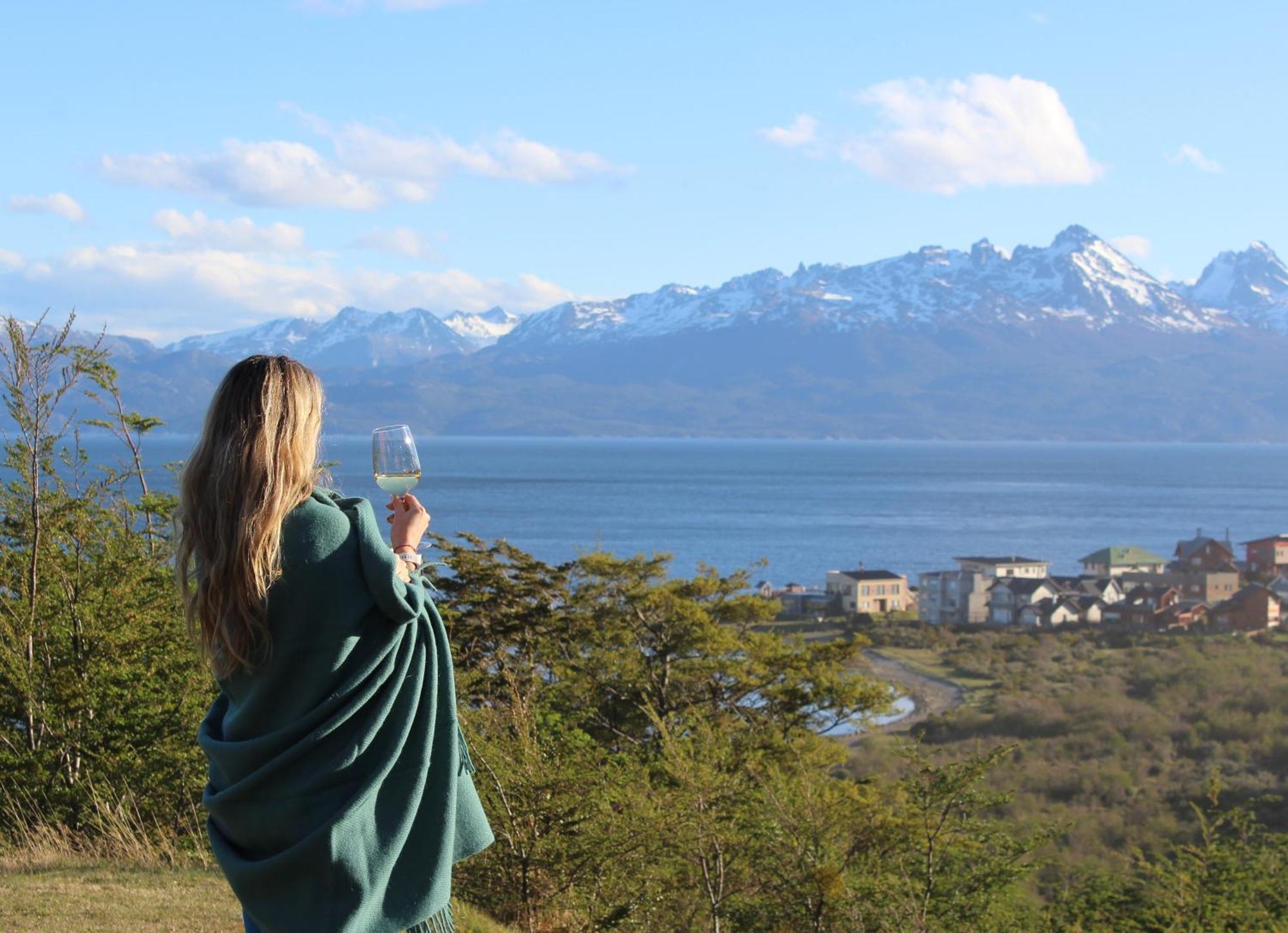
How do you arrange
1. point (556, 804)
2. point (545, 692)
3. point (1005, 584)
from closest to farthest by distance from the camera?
1. point (556, 804)
2. point (545, 692)
3. point (1005, 584)

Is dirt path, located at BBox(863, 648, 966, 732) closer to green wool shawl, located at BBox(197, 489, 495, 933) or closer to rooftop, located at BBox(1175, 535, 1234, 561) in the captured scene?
rooftop, located at BBox(1175, 535, 1234, 561)

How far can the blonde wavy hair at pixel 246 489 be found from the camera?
8.41 feet

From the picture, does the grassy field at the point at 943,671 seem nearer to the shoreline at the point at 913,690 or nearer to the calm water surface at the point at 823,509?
the shoreline at the point at 913,690

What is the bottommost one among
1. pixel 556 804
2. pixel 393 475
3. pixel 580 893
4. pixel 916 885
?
pixel 916 885

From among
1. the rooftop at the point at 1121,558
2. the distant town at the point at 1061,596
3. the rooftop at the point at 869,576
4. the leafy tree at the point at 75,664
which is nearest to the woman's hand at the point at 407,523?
the leafy tree at the point at 75,664

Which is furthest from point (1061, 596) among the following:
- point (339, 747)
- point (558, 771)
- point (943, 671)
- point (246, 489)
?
point (246, 489)

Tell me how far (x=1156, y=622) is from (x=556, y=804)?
2068 inches

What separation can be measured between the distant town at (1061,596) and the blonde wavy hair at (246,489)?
48.7 m

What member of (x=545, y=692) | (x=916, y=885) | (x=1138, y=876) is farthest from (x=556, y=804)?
(x=1138, y=876)

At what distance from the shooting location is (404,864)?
2863 millimetres

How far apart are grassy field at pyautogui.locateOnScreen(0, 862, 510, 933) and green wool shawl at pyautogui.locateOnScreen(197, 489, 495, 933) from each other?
7.26 ft

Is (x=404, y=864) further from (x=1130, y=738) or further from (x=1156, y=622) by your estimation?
(x=1156, y=622)

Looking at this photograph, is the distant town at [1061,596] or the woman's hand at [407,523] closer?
the woman's hand at [407,523]

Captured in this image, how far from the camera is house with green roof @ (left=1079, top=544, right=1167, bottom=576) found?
223 feet
